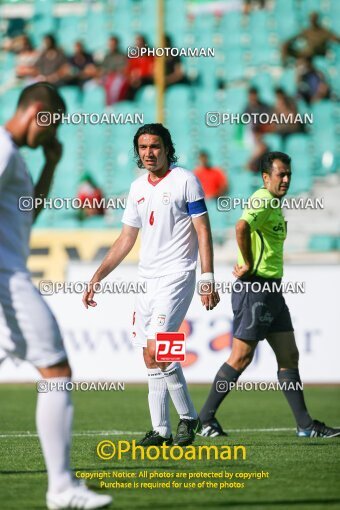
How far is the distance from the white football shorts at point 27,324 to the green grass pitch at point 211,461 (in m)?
0.76

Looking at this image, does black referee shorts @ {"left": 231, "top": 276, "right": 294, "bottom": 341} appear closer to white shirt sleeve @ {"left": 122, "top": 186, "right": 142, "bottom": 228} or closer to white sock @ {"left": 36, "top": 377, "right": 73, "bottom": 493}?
white shirt sleeve @ {"left": 122, "top": 186, "right": 142, "bottom": 228}

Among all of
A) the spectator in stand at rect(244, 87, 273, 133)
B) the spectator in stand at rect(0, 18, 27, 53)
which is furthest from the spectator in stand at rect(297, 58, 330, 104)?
the spectator in stand at rect(0, 18, 27, 53)

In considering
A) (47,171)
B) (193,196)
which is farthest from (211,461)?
(47,171)

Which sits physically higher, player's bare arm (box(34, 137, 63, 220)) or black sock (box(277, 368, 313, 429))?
player's bare arm (box(34, 137, 63, 220))

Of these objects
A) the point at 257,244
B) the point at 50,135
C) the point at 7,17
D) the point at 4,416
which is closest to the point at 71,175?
the point at 7,17

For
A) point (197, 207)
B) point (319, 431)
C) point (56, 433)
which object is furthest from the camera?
point (319, 431)

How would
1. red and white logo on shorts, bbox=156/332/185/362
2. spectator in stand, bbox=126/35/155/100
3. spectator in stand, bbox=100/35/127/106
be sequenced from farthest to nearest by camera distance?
spectator in stand, bbox=100/35/127/106, spectator in stand, bbox=126/35/155/100, red and white logo on shorts, bbox=156/332/185/362

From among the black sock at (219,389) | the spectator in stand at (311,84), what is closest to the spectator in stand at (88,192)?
the spectator in stand at (311,84)

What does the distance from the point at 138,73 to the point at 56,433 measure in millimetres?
15012

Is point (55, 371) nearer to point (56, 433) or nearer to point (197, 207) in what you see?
point (56, 433)

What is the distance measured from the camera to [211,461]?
7164mm

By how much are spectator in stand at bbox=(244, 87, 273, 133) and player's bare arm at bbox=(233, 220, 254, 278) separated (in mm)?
9985

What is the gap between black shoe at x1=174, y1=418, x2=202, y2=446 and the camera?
7660mm

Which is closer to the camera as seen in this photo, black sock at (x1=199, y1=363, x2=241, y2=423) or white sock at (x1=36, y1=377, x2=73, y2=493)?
white sock at (x1=36, y1=377, x2=73, y2=493)
